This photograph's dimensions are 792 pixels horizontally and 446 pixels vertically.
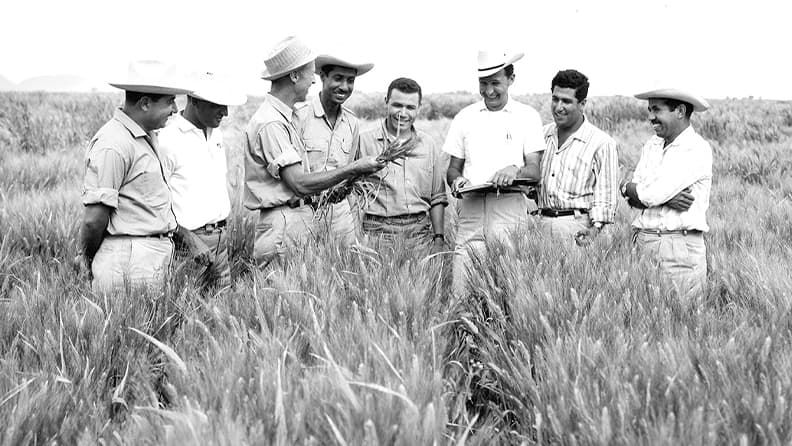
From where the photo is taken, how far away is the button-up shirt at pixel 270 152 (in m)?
3.81

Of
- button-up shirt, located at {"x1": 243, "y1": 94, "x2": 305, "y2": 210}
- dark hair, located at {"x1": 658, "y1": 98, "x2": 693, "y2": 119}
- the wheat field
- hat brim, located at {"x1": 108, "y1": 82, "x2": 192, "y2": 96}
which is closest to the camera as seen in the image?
the wheat field

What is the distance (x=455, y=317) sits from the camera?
2.71m

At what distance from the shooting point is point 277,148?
3824 mm

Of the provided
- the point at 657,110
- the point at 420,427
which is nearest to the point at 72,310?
the point at 420,427

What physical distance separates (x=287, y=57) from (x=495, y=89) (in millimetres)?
1372

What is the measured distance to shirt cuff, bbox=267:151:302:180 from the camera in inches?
149

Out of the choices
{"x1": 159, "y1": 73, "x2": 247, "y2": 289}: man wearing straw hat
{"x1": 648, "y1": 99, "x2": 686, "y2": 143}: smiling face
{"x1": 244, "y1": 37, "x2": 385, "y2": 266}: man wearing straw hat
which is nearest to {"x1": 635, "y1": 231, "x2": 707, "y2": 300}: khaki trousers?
{"x1": 648, "y1": 99, "x2": 686, "y2": 143}: smiling face

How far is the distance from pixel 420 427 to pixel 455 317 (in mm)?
1234

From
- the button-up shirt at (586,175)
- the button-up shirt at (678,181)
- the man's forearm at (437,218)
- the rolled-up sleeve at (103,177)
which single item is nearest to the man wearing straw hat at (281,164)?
the rolled-up sleeve at (103,177)

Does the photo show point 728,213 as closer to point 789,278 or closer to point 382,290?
point 789,278

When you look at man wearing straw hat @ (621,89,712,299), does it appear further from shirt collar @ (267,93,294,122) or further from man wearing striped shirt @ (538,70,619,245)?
shirt collar @ (267,93,294,122)

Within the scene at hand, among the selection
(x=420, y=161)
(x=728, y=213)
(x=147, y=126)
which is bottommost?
(x=728, y=213)

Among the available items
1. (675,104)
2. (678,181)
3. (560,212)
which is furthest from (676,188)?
(560,212)

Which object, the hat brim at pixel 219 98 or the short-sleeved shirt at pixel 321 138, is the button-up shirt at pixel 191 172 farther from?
the short-sleeved shirt at pixel 321 138
